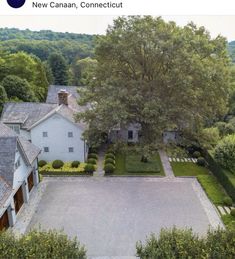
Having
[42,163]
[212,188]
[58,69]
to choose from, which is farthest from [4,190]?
[58,69]

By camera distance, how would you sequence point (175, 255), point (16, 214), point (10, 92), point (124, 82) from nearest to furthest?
point (175, 255), point (16, 214), point (124, 82), point (10, 92)

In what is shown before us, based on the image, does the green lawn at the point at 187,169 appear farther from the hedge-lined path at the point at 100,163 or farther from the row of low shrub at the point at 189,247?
the row of low shrub at the point at 189,247

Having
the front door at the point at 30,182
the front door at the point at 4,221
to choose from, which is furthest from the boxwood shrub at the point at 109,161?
the front door at the point at 4,221

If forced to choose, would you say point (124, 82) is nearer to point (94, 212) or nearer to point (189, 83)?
point (189, 83)

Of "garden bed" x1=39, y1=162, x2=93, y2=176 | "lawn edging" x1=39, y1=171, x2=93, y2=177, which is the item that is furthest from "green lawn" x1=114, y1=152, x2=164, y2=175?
"garden bed" x1=39, y1=162, x2=93, y2=176

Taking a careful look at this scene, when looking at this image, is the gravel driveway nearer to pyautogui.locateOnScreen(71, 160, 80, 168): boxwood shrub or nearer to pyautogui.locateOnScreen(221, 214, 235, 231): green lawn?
pyautogui.locateOnScreen(221, 214, 235, 231): green lawn

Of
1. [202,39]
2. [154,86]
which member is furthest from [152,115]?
[202,39]
